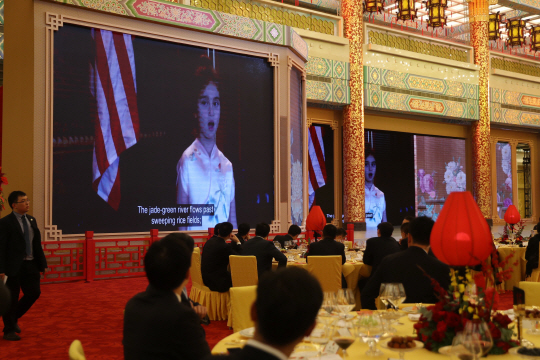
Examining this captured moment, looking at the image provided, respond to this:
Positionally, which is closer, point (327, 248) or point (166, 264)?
point (166, 264)

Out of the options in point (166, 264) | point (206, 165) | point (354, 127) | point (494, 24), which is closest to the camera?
point (166, 264)

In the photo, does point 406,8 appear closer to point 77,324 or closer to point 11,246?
point 77,324

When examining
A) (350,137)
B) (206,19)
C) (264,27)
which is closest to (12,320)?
(206,19)

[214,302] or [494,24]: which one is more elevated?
[494,24]

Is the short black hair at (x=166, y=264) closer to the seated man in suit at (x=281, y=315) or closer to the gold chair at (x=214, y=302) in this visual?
the seated man in suit at (x=281, y=315)

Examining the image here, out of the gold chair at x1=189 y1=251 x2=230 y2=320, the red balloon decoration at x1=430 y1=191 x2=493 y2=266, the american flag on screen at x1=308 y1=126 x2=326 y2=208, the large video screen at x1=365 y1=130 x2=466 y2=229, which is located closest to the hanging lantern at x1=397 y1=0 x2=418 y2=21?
the american flag on screen at x1=308 y1=126 x2=326 y2=208

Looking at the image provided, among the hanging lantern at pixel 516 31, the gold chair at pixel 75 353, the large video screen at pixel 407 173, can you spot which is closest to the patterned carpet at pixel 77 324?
the gold chair at pixel 75 353

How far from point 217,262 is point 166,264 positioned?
356 centimetres

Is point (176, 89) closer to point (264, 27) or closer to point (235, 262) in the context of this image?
point (264, 27)

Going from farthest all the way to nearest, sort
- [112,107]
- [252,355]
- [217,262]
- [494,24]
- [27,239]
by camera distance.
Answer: [494,24] < [112,107] < [217,262] < [27,239] < [252,355]

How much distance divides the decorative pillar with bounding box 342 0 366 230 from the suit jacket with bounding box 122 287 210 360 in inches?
475

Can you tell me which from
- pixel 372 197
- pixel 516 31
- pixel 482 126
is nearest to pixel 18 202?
pixel 372 197

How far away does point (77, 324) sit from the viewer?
5184 millimetres

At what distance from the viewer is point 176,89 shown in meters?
9.14
